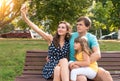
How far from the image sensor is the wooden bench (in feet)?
24.6

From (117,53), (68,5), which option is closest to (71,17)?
(68,5)

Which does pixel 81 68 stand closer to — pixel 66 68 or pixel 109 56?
pixel 66 68

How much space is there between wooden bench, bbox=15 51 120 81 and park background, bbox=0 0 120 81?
7.19 feet

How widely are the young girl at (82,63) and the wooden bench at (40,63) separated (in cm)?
89

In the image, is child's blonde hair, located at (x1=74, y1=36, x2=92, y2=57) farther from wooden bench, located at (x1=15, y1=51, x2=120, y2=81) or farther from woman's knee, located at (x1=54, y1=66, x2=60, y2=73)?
wooden bench, located at (x1=15, y1=51, x2=120, y2=81)

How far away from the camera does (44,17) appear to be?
32.2 meters

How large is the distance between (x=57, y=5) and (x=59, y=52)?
2354cm

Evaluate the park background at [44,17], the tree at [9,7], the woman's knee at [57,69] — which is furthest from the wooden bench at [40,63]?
the tree at [9,7]

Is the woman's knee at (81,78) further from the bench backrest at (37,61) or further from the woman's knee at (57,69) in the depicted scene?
the bench backrest at (37,61)

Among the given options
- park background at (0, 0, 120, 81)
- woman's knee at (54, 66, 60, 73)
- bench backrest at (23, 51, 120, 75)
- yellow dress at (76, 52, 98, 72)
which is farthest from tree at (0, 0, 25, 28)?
woman's knee at (54, 66, 60, 73)

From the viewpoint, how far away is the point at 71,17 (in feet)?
101

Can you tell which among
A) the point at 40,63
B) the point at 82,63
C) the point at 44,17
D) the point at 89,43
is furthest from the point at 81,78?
the point at 44,17

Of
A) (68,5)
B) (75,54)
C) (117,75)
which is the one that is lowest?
(117,75)

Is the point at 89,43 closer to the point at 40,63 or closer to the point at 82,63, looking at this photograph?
the point at 82,63
